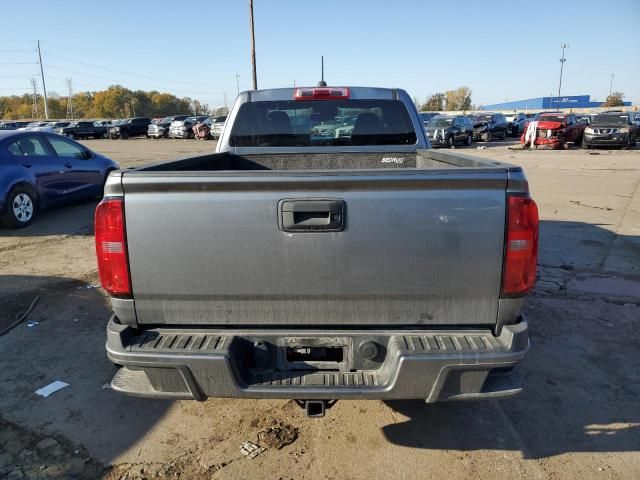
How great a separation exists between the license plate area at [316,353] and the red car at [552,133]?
2544 centimetres

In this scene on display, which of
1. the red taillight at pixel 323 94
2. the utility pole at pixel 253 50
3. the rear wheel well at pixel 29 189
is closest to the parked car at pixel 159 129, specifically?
the utility pole at pixel 253 50

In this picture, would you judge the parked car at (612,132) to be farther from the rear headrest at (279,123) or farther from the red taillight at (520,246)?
the red taillight at (520,246)

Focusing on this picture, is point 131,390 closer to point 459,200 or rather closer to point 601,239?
point 459,200

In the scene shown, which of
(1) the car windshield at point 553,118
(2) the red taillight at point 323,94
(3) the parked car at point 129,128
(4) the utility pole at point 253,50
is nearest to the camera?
(2) the red taillight at point 323,94

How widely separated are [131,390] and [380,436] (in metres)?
1.55

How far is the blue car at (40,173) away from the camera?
8.12 meters

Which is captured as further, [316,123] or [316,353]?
[316,123]

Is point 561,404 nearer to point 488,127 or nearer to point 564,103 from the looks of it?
point 488,127

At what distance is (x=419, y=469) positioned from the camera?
274 centimetres

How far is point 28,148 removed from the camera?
8656mm

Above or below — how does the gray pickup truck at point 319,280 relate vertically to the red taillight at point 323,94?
below

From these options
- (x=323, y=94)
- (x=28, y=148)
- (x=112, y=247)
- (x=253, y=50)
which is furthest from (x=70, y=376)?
(x=253, y=50)

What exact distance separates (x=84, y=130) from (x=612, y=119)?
1500 inches

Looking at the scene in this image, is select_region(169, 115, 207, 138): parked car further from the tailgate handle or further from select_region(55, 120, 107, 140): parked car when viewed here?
the tailgate handle
